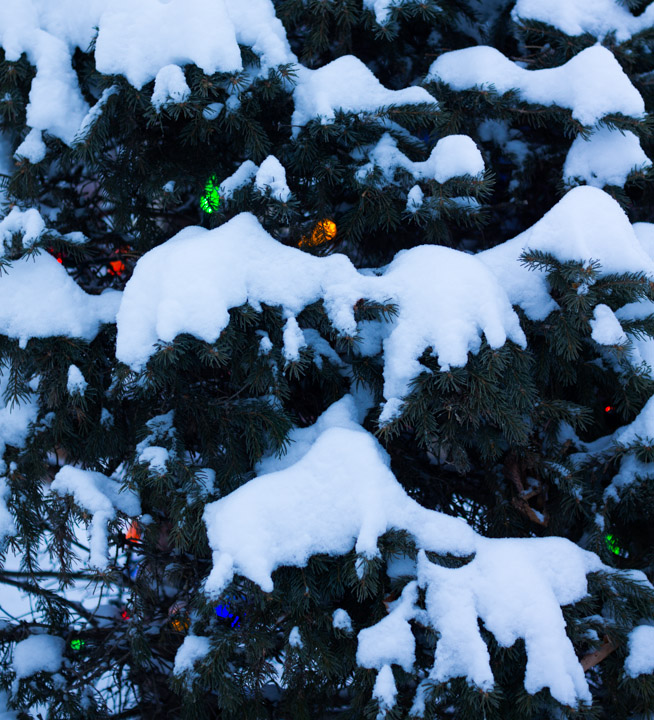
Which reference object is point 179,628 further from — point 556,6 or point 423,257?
point 556,6

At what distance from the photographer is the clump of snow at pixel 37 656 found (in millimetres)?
2469

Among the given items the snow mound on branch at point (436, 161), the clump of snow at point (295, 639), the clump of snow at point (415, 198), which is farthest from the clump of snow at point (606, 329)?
the clump of snow at point (295, 639)

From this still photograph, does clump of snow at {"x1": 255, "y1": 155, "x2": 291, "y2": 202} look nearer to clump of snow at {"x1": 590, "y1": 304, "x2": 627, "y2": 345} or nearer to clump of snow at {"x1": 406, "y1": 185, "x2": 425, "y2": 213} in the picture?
clump of snow at {"x1": 406, "y1": 185, "x2": 425, "y2": 213}

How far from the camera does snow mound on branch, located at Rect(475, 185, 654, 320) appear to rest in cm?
204

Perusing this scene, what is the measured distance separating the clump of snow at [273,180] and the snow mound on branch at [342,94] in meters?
0.29

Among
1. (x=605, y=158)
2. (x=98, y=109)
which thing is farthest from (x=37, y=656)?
(x=605, y=158)

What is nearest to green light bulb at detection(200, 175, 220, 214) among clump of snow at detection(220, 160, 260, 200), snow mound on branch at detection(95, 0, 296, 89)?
clump of snow at detection(220, 160, 260, 200)

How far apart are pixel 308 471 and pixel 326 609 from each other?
470mm

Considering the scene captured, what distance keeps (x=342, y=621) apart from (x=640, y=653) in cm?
94

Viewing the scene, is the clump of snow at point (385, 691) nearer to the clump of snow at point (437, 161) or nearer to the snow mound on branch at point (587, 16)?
the clump of snow at point (437, 161)

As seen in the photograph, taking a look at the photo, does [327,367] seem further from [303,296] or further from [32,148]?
[32,148]

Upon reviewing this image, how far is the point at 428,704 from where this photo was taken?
190 centimetres

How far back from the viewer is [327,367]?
2.47 metres

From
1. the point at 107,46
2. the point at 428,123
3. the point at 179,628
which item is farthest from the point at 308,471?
the point at 107,46
